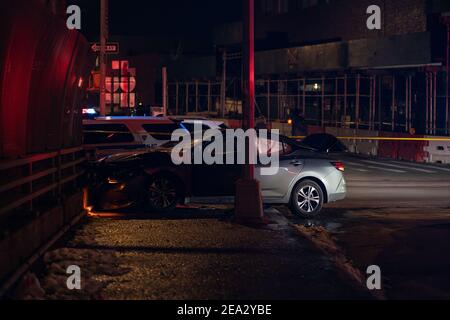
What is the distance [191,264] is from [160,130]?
1125 cm

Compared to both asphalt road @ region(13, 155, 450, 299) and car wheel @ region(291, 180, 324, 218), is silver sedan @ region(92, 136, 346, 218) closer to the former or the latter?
car wheel @ region(291, 180, 324, 218)

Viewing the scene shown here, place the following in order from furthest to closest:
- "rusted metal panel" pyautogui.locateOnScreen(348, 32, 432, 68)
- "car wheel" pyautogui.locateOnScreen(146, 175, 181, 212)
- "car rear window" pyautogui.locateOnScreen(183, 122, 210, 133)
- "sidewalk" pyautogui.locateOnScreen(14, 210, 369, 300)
Result: "rusted metal panel" pyautogui.locateOnScreen(348, 32, 432, 68) < "car rear window" pyautogui.locateOnScreen(183, 122, 210, 133) < "car wheel" pyautogui.locateOnScreen(146, 175, 181, 212) < "sidewalk" pyautogui.locateOnScreen(14, 210, 369, 300)

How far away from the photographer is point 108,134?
2092 centimetres

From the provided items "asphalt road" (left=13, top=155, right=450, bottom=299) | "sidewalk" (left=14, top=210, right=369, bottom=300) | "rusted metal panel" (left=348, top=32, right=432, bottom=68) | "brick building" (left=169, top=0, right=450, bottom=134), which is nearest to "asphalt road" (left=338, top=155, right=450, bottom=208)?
"asphalt road" (left=13, top=155, right=450, bottom=299)

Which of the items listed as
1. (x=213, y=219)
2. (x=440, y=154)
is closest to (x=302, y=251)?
(x=213, y=219)

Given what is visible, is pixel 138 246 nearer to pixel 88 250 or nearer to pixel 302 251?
pixel 88 250

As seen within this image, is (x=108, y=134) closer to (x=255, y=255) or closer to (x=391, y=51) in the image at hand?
(x=255, y=255)

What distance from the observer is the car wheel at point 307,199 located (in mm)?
16297

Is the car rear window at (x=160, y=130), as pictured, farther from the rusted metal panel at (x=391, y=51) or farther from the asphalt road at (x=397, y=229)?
the rusted metal panel at (x=391, y=51)

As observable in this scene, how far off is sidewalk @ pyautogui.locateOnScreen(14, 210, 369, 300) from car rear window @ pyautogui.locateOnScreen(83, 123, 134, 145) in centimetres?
715

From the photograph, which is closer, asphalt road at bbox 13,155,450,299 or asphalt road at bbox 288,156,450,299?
asphalt road at bbox 13,155,450,299

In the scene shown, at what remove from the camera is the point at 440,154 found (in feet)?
103

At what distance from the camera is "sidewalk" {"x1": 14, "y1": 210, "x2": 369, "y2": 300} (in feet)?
28.8

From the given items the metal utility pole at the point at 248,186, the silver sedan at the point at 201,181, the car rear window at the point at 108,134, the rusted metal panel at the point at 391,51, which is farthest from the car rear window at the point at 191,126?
the rusted metal panel at the point at 391,51
